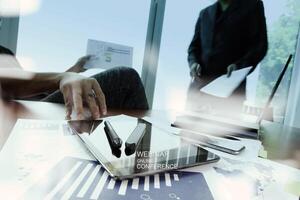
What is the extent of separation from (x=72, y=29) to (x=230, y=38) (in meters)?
1.16

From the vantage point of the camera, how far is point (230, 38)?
219 cm

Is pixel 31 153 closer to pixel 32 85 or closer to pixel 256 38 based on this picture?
pixel 32 85

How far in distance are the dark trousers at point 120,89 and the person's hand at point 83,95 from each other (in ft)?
0.60

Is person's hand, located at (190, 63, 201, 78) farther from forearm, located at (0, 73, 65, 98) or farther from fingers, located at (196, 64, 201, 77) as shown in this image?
forearm, located at (0, 73, 65, 98)

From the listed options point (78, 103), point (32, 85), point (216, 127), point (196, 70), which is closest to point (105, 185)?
point (78, 103)

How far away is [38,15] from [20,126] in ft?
5.31

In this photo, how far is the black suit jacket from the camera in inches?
85.4

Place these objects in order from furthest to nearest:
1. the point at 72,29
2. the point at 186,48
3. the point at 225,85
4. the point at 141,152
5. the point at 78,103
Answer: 1. the point at 186,48
2. the point at 72,29
3. the point at 225,85
4. the point at 78,103
5. the point at 141,152

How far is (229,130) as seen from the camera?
2.44ft

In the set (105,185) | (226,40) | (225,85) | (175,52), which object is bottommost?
(105,185)

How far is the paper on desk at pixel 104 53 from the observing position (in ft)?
6.82

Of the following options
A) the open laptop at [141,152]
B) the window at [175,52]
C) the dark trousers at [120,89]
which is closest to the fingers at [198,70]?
the window at [175,52]

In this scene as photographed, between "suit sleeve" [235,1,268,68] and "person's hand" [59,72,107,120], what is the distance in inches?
65.3

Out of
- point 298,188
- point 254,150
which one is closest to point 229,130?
point 254,150
